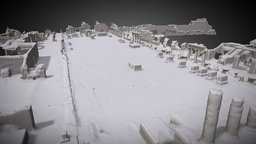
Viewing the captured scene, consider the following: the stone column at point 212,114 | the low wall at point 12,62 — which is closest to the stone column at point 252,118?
the stone column at point 212,114

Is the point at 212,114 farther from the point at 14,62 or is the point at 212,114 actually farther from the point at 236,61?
the point at 236,61

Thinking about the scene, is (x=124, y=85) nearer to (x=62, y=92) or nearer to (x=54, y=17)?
(x=62, y=92)

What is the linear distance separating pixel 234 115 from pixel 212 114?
4.64 ft

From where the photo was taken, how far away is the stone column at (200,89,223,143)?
865 centimetres

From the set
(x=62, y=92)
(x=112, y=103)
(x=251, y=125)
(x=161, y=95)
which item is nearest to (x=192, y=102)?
(x=161, y=95)

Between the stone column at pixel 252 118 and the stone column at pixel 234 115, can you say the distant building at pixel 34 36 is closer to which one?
the stone column at pixel 234 115

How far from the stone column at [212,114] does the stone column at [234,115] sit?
100 centimetres

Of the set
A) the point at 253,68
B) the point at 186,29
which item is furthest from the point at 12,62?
the point at 186,29

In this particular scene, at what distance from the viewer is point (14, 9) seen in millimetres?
51906

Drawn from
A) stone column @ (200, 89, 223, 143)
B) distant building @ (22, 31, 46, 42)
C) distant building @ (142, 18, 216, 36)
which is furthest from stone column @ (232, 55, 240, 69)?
distant building @ (142, 18, 216, 36)

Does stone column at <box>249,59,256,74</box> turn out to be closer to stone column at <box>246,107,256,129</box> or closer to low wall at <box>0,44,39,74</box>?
stone column at <box>246,107,256,129</box>

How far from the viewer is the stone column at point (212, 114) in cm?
865

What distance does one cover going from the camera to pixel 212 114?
29.3 ft

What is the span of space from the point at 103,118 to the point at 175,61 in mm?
15080
